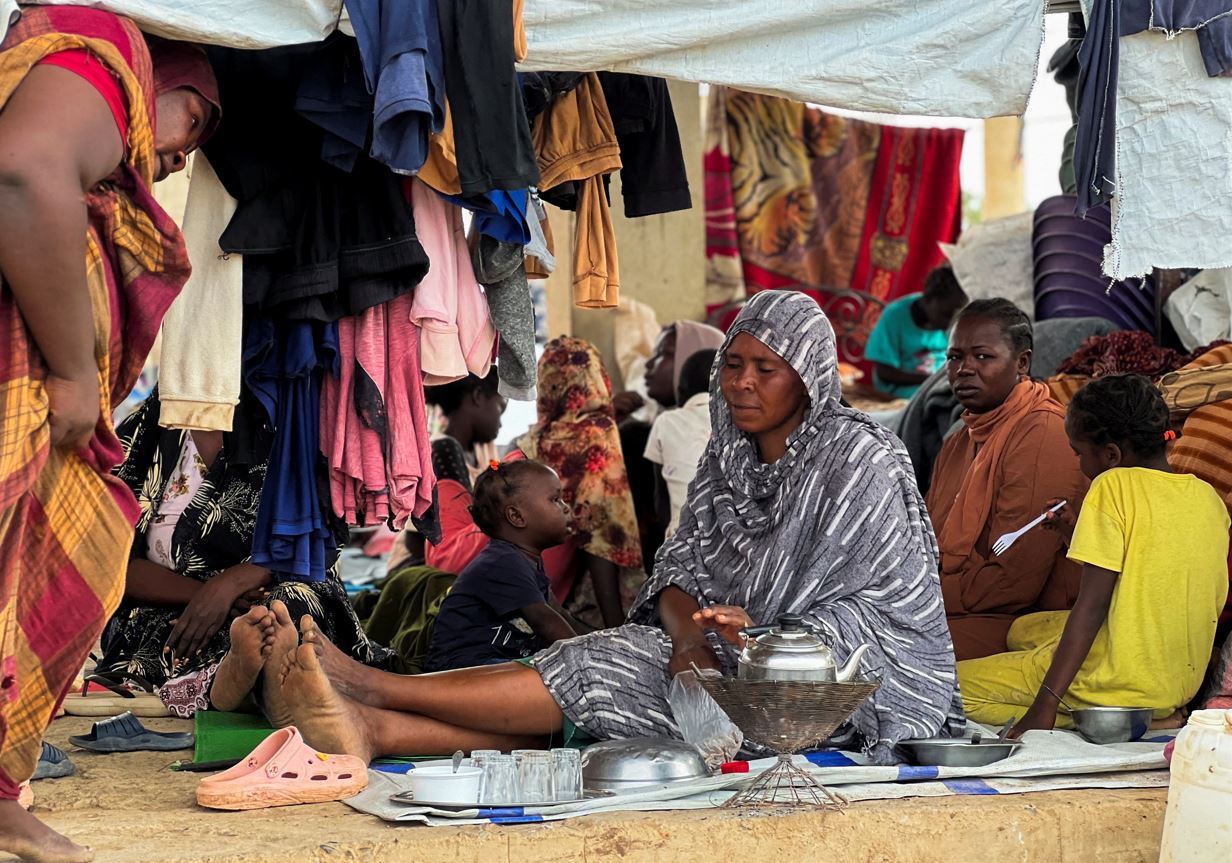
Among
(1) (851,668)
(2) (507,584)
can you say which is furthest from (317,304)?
(1) (851,668)

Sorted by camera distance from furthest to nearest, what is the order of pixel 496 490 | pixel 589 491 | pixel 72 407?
1. pixel 589 491
2. pixel 496 490
3. pixel 72 407

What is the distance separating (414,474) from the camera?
3.82 metres

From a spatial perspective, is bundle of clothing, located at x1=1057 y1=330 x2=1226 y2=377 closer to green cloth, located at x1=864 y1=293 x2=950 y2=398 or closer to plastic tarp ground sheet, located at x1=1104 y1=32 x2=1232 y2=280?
plastic tarp ground sheet, located at x1=1104 y1=32 x2=1232 y2=280

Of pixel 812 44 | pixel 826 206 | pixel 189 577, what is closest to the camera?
pixel 812 44

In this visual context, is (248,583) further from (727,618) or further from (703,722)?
(727,618)

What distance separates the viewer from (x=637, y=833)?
3.12m

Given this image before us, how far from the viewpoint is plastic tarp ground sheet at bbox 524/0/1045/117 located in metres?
3.48

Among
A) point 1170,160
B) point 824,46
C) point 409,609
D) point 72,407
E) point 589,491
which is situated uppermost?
point 824,46

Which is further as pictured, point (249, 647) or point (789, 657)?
point (249, 647)

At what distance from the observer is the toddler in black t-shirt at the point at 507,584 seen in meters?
4.60

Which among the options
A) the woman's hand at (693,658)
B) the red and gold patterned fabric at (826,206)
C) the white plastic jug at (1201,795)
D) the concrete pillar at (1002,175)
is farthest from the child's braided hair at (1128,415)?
the concrete pillar at (1002,175)

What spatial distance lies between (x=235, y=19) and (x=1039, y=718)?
269 centimetres

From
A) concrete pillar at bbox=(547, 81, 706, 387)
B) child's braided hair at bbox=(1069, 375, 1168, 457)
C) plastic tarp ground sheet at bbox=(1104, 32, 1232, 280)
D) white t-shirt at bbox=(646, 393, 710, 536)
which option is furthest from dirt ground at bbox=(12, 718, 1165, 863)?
concrete pillar at bbox=(547, 81, 706, 387)

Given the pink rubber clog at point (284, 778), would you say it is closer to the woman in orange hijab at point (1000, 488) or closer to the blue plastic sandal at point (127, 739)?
the blue plastic sandal at point (127, 739)
